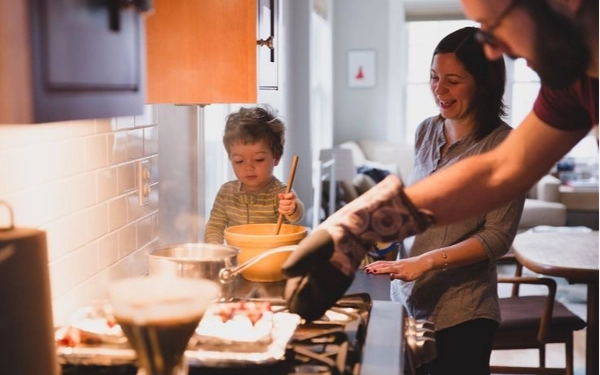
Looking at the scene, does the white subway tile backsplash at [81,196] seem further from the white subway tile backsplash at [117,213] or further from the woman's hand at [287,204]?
the woman's hand at [287,204]

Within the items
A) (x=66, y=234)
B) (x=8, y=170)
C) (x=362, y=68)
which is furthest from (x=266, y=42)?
(x=362, y=68)

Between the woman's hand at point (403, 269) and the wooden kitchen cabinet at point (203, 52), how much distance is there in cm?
60

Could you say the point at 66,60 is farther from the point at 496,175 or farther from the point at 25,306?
the point at 496,175

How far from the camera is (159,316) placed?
109 cm

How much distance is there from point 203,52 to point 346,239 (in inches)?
34.5

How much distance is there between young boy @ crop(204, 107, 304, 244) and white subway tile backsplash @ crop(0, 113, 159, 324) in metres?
0.31

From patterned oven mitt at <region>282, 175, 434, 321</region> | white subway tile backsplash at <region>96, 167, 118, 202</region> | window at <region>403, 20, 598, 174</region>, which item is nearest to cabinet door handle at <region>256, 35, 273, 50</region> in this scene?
white subway tile backsplash at <region>96, 167, 118, 202</region>

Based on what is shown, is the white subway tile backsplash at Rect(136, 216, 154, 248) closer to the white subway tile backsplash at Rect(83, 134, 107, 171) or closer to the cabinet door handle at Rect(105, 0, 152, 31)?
the white subway tile backsplash at Rect(83, 134, 107, 171)

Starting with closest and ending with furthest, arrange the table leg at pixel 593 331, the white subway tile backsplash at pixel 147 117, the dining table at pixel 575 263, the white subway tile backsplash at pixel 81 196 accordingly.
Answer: the white subway tile backsplash at pixel 81 196 < the white subway tile backsplash at pixel 147 117 < the dining table at pixel 575 263 < the table leg at pixel 593 331

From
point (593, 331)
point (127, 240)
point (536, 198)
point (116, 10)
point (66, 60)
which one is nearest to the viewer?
point (66, 60)

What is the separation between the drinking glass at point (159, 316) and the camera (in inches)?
43.1

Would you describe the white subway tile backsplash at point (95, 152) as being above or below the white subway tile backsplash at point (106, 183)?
above

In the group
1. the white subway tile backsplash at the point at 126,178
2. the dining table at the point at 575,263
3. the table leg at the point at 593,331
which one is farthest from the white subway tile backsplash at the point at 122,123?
the table leg at the point at 593,331

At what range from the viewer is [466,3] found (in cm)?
116
